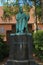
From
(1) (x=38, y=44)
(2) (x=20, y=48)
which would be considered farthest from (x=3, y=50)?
(2) (x=20, y=48)

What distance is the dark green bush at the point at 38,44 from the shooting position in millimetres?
21616

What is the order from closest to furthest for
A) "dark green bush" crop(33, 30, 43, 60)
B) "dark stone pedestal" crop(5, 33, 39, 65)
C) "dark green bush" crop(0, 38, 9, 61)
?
"dark stone pedestal" crop(5, 33, 39, 65)
"dark green bush" crop(33, 30, 43, 60)
"dark green bush" crop(0, 38, 9, 61)

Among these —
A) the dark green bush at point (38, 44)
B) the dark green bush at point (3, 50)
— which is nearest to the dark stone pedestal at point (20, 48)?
the dark green bush at point (38, 44)

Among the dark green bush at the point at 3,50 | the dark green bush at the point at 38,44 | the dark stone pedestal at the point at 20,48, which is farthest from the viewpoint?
the dark green bush at the point at 3,50

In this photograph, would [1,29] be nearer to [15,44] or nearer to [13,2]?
[13,2]

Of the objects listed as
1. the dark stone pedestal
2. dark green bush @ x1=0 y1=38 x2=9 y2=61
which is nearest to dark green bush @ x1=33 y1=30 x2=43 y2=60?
dark green bush @ x1=0 y1=38 x2=9 y2=61

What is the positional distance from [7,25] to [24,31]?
95.3ft

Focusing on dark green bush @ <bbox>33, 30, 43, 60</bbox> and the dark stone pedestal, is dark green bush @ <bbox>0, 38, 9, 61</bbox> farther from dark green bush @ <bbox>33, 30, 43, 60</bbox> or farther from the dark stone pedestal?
the dark stone pedestal

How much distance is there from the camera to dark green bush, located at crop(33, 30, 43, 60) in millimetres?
21616

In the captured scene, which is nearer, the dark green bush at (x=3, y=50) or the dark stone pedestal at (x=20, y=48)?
the dark stone pedestal at (x=20, y=48)

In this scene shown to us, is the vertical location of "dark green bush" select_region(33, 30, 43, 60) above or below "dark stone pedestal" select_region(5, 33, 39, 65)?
below

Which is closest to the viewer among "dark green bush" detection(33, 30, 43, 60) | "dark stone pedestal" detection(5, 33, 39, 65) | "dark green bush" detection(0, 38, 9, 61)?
"dark stone pedestal" detection(5, 33, 39, 65)

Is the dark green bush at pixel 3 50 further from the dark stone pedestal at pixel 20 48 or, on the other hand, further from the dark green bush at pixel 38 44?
the dark stone pedestal at pixel 20 48

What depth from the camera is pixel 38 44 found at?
21.9 metres
